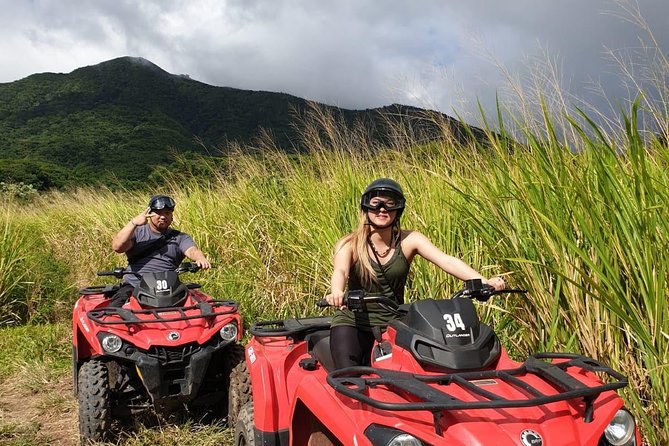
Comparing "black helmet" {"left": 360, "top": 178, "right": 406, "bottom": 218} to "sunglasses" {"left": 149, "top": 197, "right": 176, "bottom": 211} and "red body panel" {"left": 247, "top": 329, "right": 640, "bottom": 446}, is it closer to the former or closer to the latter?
"red body panel" {"left": 247, "top": 329, "right": 640, "bottom": 446}

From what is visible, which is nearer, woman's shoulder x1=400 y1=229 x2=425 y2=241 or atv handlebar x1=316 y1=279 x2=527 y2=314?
atv handlebar x1=316 y1=279 x2=527 y2=314

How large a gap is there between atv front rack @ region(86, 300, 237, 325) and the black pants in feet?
4.22

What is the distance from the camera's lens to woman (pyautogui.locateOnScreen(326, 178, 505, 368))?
106 inches

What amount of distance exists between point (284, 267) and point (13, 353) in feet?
8.72

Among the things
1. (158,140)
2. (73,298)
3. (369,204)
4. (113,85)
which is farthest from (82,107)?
(369,204)

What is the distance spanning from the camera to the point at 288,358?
271 centimetres

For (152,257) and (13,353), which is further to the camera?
(13,353)

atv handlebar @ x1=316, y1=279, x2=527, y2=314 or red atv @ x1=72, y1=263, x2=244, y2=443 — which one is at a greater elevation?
atv handlebar @ x1=316, y1=279, x2=527, y2=314

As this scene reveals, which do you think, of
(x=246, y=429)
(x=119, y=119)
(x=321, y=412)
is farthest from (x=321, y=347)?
(x=119, y=119)

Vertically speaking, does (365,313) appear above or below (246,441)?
above

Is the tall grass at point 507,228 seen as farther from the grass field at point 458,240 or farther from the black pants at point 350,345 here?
the black pants at point 350,345

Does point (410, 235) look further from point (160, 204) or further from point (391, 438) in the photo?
point (160, 204)

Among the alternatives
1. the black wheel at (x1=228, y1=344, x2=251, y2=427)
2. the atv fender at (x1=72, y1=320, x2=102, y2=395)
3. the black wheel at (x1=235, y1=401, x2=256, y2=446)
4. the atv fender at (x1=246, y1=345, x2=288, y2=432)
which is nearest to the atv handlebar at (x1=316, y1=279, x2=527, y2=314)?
the atv fender at (x1=246, y1=345, x2=288, y2=432)

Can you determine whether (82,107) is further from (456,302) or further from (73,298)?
(456,302)
